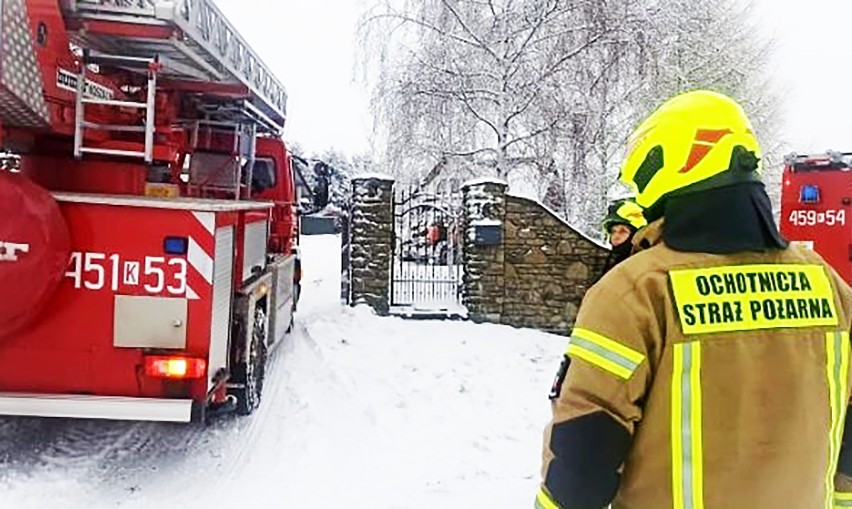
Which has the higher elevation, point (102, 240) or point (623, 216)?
point (623, 216)

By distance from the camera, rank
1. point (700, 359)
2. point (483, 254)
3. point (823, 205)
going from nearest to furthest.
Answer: point (700, 359), point (823, 205), point (483, 254)

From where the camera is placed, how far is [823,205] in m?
10.9

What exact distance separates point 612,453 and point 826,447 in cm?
56

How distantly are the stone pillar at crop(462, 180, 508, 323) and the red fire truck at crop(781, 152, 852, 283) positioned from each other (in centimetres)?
366

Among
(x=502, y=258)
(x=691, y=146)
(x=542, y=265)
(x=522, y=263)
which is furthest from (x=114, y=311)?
(x=542, y=265)

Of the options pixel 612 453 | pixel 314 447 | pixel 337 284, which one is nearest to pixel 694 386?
pixel 612 453

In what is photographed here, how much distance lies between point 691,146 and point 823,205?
9.96 metres

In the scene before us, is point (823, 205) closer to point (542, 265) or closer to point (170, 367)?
point (542, 265)

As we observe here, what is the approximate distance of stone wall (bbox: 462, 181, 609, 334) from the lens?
444 inches

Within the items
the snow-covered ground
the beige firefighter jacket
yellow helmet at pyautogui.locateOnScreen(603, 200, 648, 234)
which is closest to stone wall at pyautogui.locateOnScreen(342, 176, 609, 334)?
the snow-covered ground

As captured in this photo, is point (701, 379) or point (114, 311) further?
point (114, 311)

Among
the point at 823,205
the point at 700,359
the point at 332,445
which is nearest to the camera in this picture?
the point at 700,359

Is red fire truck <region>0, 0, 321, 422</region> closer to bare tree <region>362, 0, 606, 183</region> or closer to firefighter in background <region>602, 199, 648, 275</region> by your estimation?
firefighter in background <region>602, 199, 648, 275</region>

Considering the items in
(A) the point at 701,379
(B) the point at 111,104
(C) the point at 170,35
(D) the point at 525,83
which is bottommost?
(A) the point at 701,379
